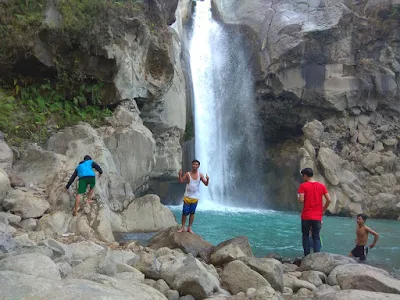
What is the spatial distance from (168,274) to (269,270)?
4.99 ft

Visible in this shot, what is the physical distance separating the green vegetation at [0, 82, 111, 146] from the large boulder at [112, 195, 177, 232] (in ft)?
10.9

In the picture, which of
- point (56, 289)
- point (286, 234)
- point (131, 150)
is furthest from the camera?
point (286, 234)

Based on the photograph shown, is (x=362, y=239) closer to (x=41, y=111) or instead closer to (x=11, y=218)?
(x=11, y=218)

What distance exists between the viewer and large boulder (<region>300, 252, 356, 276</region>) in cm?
689

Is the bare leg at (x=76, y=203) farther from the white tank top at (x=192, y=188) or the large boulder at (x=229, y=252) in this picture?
the large boulder at (x=229, y=252)

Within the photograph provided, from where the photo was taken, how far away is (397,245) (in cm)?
1216

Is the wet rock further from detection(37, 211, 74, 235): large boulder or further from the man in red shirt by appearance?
the man in red shirt

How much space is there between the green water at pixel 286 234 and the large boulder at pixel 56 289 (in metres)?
6.52

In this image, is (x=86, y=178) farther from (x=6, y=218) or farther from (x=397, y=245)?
(x=397, y=245)

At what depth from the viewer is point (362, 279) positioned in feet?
18.6

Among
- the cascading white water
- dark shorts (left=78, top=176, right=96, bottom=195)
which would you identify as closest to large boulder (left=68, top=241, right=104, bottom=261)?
dark shorts (left=78, top=176, right=96, bottom=195)

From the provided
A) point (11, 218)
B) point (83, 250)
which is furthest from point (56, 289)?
point (11, 218)

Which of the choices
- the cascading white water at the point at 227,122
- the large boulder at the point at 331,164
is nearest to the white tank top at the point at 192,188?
the cascading white water at the point at 227,122

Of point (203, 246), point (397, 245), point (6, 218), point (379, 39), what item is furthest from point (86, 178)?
point (379, 39)
